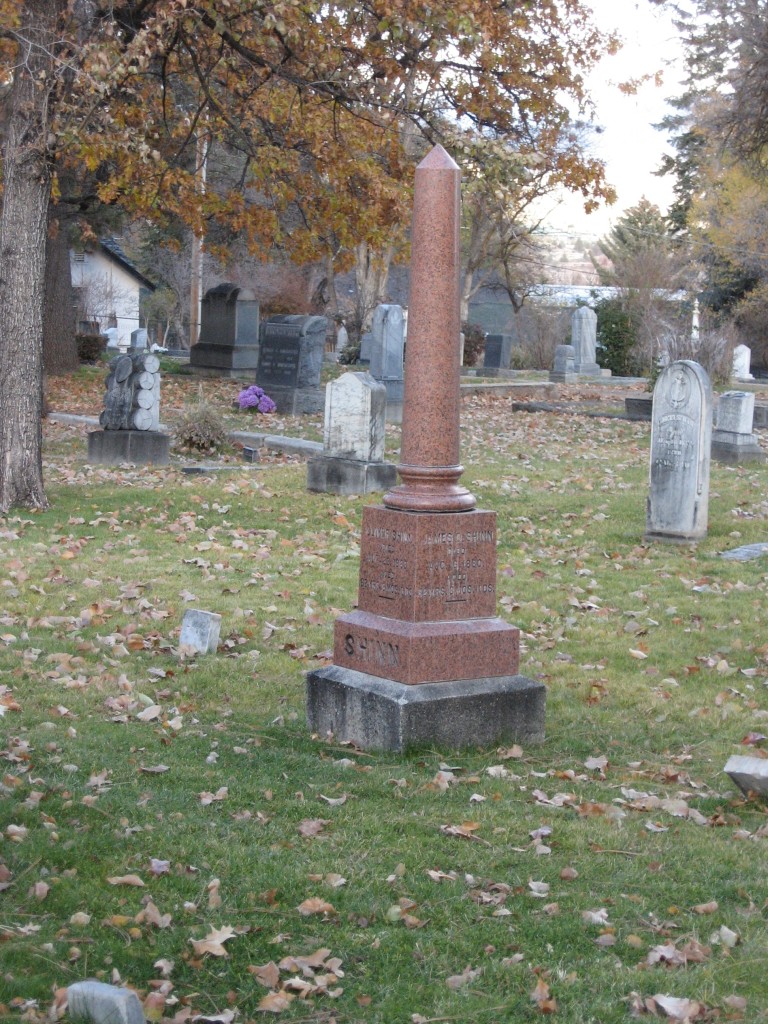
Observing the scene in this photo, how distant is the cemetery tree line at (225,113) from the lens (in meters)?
12.2

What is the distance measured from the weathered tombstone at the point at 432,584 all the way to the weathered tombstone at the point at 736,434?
13.1 meters

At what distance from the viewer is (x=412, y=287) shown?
6262 mm

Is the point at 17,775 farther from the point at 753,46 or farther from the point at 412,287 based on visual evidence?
the point at 753,46

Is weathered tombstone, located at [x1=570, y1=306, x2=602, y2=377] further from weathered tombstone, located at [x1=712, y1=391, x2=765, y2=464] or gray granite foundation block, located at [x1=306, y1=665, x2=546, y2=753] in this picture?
gray granite foundation block, located at [x1=306, y1=665, x2=546, y2=753]

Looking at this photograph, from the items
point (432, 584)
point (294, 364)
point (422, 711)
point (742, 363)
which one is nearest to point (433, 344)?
point (432, 584)

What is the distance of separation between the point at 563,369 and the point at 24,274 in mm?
24549

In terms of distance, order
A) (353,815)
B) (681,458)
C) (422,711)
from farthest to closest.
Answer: (681,458), (422,711), (353,815)

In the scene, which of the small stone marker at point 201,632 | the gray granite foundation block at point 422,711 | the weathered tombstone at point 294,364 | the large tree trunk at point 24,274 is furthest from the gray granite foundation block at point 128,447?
the gray granite foundation block at point 422,711

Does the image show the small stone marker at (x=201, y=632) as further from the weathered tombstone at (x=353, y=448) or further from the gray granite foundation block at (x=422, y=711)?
the weathered tombstone at (x=353, y=448)

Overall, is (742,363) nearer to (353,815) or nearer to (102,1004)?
(353,815)

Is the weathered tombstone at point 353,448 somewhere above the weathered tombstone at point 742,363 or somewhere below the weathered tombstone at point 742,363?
below

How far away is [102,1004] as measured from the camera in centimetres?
333

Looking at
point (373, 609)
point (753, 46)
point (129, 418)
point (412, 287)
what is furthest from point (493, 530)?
point (753, 46)

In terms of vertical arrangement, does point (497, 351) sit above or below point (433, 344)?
above
